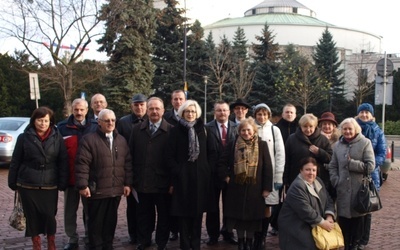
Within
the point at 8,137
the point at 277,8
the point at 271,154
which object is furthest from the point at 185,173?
the point at 277,8

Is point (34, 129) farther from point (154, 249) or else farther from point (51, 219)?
point (154, 249)

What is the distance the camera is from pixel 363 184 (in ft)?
20.4

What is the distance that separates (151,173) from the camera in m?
6.30

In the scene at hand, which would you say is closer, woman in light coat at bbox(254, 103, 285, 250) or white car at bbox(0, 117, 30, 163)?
woman in light coat at bbox(254, 103, 285, 250)

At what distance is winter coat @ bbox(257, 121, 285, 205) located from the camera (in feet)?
21.1

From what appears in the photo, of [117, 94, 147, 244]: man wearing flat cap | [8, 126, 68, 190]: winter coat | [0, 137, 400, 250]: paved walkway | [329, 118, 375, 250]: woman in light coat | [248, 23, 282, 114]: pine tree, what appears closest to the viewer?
[8, 126, 68, 190]: winter coat

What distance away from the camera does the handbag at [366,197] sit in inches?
242

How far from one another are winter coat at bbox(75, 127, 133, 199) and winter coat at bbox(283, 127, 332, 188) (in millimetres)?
2375

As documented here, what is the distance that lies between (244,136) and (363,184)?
1.73 meters

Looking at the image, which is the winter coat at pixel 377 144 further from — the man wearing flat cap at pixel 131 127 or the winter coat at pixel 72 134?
the winter coat at pixel 72 134

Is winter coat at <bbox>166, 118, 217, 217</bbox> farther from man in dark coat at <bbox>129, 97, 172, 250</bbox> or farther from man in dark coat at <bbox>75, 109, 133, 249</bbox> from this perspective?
man in dark coat at <bbox>75, 109, 133, 249</bbox>

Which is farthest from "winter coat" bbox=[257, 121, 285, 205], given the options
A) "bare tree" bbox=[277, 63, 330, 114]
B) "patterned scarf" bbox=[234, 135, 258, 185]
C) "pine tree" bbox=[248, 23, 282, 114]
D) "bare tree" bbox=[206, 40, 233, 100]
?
"pine tree" bbox=[248, 23, 282, 114]

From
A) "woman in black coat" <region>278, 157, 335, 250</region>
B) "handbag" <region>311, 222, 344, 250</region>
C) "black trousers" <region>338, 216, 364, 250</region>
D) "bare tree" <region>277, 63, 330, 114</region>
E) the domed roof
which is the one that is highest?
the domed roof

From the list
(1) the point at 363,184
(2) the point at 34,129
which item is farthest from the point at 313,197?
(2) the point at 34,129
